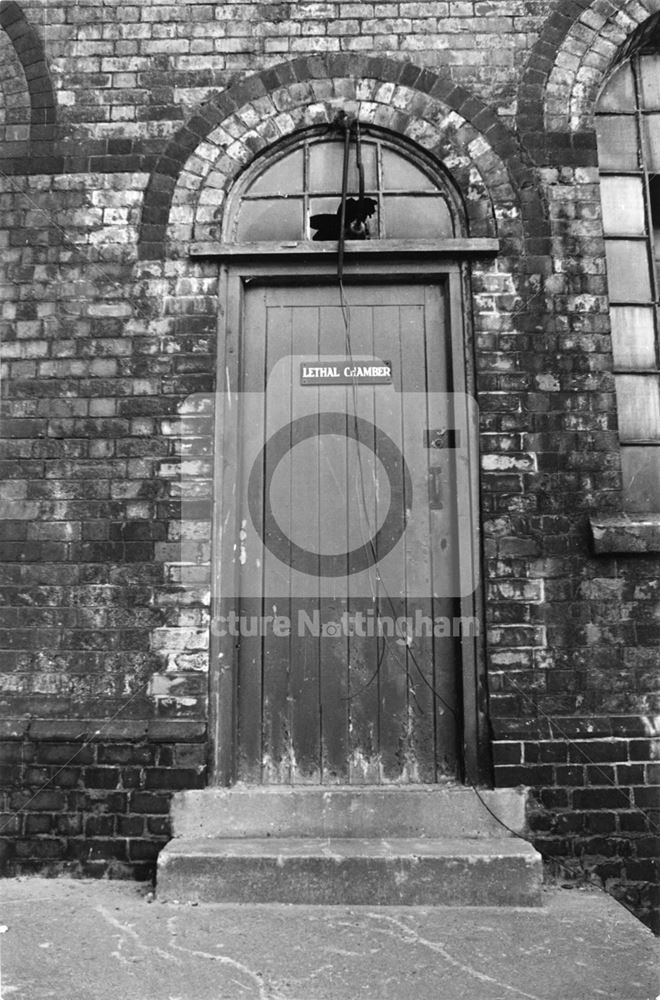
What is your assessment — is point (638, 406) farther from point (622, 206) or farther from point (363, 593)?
point (363, 593)

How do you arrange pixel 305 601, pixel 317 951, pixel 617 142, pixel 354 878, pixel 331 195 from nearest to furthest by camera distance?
pixel 317 951 < pixel 354 878 < pixel 305 601 < pixel 331 195 < pixel 617 142

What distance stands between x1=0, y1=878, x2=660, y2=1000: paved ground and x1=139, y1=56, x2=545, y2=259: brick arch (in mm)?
3222

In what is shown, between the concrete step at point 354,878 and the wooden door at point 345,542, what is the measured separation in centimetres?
56

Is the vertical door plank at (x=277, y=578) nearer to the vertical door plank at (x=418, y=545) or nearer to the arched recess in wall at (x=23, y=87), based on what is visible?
the vertical door plank at (x=418, y=545)

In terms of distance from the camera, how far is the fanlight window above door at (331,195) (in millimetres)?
4363

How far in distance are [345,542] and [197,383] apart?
1.14m

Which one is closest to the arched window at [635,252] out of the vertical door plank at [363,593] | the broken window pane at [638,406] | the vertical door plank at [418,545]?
the broken window pane at [638,406]

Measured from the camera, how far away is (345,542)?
413 cm

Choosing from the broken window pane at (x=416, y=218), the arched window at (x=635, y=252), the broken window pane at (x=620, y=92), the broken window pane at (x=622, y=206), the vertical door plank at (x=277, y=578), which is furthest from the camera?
the broken window pane at (x=620, y=92)

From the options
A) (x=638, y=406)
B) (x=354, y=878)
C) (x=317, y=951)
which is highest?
(x=638, y=406)

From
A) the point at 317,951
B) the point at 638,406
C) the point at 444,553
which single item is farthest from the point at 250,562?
the point at 638,406

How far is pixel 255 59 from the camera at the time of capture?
4.38 m

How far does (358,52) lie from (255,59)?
0.58 metres

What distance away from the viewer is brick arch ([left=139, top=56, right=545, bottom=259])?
4246 millimetres
